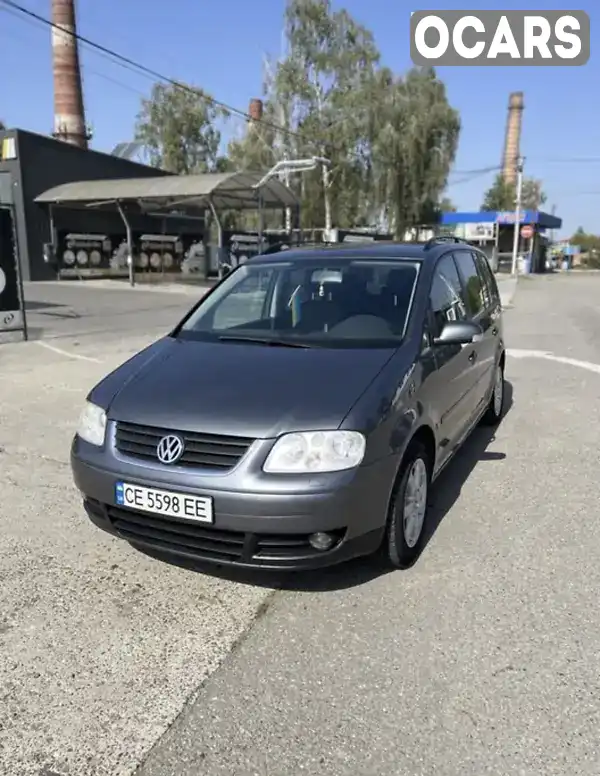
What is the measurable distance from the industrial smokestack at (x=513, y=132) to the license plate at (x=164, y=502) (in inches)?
3020

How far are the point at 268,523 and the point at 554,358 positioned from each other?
8.42m

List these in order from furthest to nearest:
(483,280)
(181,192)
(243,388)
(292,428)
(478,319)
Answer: (181,192)
(483,280)
(478,319)
(243,388)
(292,428)

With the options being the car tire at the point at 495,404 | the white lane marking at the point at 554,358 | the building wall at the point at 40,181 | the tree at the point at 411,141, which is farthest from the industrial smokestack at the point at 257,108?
the car tire at the point at 495,404

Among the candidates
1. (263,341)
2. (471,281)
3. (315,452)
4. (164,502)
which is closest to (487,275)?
(471,281)

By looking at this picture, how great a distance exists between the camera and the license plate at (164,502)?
2803 mm

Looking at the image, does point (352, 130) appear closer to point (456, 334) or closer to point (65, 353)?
point (65, 353)

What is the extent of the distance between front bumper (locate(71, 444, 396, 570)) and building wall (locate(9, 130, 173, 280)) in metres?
27.0

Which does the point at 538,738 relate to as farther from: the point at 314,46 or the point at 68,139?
the point at 314,46

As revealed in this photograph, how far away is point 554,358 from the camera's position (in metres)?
10.0

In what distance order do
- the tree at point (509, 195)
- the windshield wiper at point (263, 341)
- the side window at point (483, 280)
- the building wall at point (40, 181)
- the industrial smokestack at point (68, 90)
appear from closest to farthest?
the windshield wiper at point (263, 341) → the side window at point (483, 280) → the building wall at point (40, 181) → the industrial smokestack at point (68, 90) → the tree at point (509, 195)

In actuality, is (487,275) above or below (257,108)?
below

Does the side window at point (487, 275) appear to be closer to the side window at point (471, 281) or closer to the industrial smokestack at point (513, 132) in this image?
the side window at point (471, 281)

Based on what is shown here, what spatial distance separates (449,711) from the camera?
2.35 meters

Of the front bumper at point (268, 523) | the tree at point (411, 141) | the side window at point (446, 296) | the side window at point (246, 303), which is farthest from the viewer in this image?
the tree at point (411, 141)
